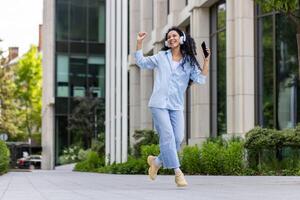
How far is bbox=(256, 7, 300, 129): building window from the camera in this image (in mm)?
20297

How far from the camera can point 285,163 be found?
16.1 meters

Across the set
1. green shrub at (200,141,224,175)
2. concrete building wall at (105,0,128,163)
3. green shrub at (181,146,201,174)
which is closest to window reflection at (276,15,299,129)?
green shrub at (181,146,201,174)

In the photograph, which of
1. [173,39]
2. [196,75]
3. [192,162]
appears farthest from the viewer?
[192,162]

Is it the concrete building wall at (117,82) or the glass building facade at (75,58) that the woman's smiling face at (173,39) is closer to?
the concrete building wall at (117,82)

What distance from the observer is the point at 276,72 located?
20828 mm

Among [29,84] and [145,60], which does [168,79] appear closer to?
[145,60]

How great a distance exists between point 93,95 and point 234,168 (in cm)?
3608

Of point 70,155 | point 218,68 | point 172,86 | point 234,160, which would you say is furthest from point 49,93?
point 172,86

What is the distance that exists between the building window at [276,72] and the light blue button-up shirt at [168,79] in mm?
11811

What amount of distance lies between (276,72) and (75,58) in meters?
32.5

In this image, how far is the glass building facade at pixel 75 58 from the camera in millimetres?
51469

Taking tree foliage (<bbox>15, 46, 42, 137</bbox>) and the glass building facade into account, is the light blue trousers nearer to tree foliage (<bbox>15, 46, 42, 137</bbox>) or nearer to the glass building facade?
the glass building facade

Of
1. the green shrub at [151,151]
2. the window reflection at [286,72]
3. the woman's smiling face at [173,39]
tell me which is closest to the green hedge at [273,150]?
the green shrub at [151,151]

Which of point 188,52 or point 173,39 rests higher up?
point 173,39
